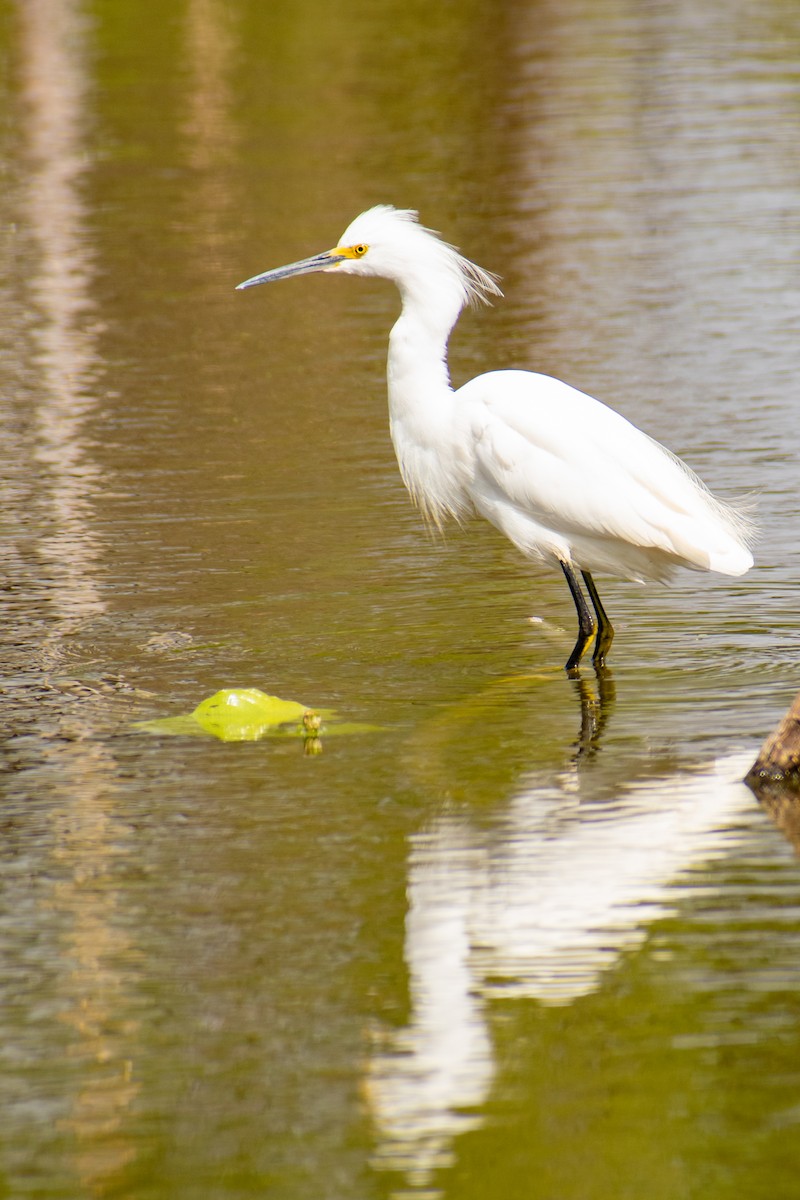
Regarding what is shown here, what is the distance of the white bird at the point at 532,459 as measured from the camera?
18.7 feet

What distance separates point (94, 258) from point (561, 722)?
872cm

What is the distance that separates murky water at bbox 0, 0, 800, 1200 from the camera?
323 centimetres

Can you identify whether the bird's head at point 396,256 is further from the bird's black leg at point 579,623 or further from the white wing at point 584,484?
the bird's black leg at point 579,623

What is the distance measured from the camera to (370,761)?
4.98 metres

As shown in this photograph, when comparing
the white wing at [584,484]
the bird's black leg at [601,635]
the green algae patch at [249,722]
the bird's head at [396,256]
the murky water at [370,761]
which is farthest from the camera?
the bird's head at [396,256]

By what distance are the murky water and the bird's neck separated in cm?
49

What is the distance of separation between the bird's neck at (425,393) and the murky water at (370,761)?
0.49m

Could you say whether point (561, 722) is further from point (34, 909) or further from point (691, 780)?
point (34, 909)

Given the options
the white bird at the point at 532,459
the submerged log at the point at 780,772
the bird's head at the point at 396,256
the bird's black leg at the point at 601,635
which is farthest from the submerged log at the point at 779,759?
the bird's head at the point at 396,256

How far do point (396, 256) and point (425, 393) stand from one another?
0.46 metres

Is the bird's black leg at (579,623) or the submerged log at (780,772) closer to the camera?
the submerged log at (780,772)

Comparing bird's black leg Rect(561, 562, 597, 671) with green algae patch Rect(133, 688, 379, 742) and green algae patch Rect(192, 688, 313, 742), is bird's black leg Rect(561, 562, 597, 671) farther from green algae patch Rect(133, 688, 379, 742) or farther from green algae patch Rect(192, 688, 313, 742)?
green algae patch Rect(192, 688, 313, 742)

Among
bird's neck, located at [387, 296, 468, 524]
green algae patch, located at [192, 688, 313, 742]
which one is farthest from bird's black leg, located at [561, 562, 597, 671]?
green algae patch, located at [192, 688, 313, 742]

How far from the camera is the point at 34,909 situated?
4.16 meters
